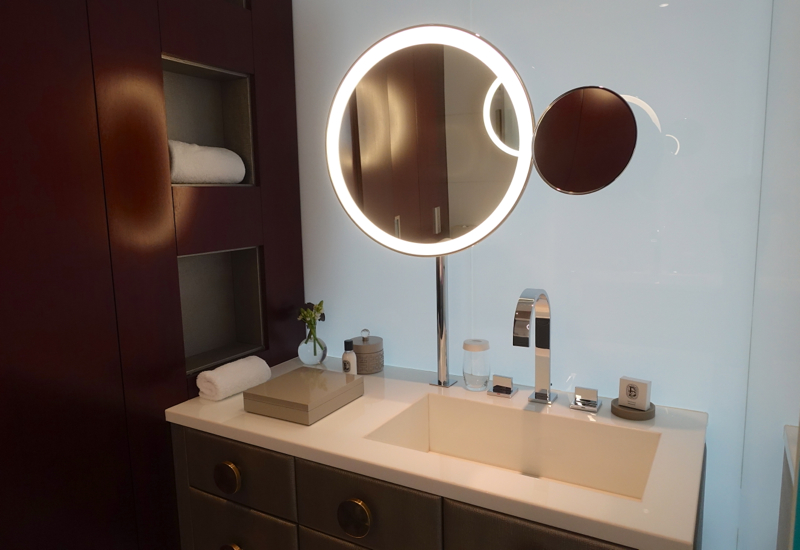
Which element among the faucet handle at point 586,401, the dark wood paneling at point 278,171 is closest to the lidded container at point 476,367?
the faucet handle at point 586,401

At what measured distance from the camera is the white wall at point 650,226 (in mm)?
1027

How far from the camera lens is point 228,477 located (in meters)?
1.11

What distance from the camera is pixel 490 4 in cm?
123

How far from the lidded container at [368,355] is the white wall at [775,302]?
782 millimetres

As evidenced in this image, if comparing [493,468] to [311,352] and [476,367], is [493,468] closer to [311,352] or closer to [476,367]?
[476,367]

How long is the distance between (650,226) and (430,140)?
49cm

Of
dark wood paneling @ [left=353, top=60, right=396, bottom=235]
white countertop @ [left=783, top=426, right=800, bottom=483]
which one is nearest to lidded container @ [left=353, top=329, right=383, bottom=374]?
dark wood paneling @ [left=353, top=60, right=396, bottom=235]

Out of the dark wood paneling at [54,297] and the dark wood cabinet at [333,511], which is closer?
the dark wood cabinet at [333,511]

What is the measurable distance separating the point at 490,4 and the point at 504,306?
2.17 feet

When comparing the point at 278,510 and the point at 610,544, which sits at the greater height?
the point at 610,544

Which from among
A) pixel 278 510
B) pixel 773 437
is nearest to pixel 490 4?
pixel 773 437

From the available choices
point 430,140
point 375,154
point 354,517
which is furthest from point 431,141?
point 354,517

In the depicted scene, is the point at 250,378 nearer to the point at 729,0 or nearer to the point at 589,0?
the point at 589,0

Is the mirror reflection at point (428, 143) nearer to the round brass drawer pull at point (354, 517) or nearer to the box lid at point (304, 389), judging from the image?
the box lid at point (304, 389)
